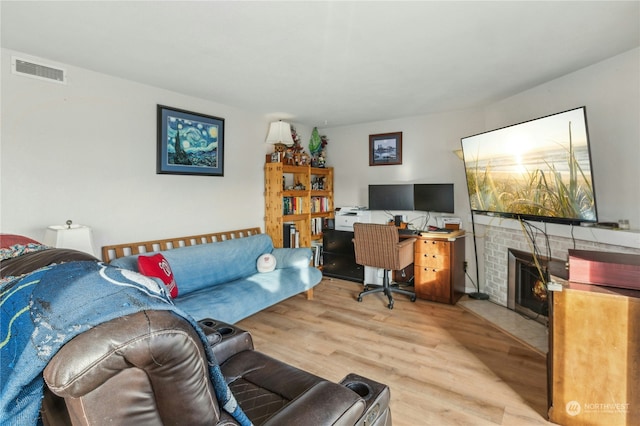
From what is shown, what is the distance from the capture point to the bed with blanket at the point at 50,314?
602mm

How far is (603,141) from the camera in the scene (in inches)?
98.7

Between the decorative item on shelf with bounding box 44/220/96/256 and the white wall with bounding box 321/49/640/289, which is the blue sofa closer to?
the decorative item on shelf with bounding box 44/220/96/256

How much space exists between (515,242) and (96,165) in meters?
4.03

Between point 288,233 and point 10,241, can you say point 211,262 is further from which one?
point 10,241

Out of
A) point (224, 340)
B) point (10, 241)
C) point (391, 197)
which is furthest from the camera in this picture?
point (391, 197)

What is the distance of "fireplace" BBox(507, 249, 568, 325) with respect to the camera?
3.10 meters

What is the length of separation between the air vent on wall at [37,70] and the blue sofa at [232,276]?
1.46 metres

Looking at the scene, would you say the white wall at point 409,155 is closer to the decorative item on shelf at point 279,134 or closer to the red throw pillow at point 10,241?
the decorative item on shelf at point 279,134

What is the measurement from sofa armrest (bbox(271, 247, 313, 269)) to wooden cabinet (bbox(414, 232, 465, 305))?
51.6 inches

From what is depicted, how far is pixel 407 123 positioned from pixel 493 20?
2.50 m

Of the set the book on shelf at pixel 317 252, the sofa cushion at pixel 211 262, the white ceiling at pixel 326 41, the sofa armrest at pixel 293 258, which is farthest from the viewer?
the book on shelf at pixel 317 252

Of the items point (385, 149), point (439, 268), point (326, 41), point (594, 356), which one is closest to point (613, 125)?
point (594, 356)

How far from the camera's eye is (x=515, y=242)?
11.1ft

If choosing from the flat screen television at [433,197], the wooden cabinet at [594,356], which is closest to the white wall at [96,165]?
the flat screen television at [433,197]
